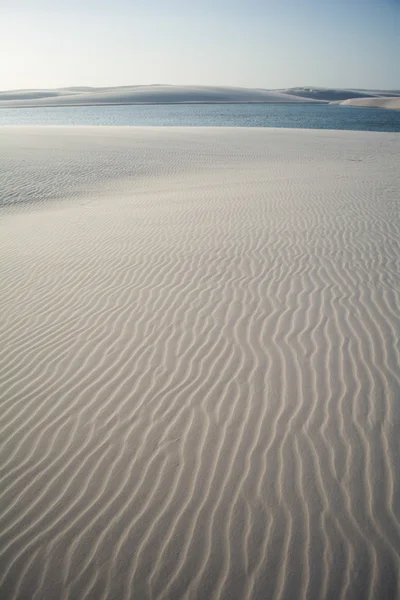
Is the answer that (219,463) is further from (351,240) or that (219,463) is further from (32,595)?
(351,240)

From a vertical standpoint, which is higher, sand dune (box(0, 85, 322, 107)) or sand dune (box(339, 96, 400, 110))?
sand dune (box(0, 85, 322, 107))

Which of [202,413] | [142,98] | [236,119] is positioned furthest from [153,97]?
[202,413]

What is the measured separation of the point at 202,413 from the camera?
3.69m

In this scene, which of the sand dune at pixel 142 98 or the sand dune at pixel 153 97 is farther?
the sand dune at pixel 153 97

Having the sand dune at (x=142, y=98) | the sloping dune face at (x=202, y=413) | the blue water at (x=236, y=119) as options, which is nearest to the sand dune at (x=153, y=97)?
the sand dune at (x=142, y=98)

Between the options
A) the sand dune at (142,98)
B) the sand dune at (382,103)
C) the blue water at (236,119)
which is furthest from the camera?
the sand dune at (142,98)

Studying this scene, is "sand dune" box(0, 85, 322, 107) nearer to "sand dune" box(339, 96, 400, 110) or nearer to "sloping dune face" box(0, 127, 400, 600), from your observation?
"sand dune" box(339, 96, 400, 110)

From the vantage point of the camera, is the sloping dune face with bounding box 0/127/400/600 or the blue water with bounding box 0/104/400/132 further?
the blue water with bounding box 0/104/400/132

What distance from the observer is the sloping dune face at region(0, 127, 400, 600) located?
259 centimetres

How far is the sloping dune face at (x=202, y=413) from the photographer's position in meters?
2.59

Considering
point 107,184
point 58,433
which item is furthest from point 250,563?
point 107,184

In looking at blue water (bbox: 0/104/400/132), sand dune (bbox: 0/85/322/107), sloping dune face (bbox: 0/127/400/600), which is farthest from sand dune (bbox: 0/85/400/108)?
sloping dune face (bbox: 0/127/400/600)

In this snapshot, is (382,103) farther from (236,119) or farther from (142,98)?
(142,98)

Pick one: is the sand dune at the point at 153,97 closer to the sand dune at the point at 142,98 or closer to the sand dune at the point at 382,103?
the sand dune at the point at 142,98
